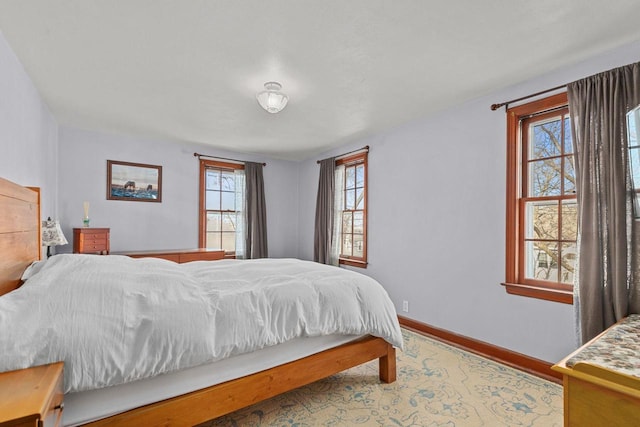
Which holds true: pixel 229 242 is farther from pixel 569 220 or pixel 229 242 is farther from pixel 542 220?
pixel 569 220

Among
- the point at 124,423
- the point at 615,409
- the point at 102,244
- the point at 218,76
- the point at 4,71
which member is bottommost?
the point at 124,423

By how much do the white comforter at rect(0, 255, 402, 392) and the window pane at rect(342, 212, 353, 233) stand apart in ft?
8.11

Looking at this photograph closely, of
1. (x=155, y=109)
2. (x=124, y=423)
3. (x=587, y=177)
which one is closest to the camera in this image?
(x=124, y=423)

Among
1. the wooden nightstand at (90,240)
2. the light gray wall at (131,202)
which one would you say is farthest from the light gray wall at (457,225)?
the wooden nightstand at (90,240)

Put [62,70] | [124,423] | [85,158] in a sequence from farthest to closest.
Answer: [85,158] → [62,70] → [124,423]

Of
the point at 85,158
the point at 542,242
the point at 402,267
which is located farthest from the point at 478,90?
the point at 85,158

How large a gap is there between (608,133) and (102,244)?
494cm

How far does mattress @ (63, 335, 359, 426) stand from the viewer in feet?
4.33

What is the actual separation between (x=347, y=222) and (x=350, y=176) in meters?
0.71

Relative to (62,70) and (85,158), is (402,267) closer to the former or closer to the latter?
(62,70)

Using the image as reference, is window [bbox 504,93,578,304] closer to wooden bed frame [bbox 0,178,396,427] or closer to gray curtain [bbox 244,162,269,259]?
wooden bed frame [bbox 0,178,396,427]

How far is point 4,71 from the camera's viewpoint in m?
2.08

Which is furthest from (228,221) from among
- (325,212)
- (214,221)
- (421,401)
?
(421,401)

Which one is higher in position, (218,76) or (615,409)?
(218,76)
